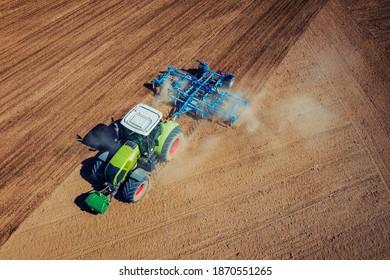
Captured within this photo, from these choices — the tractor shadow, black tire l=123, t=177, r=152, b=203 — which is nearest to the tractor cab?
black tire l=123, t=177, r=152, b=203

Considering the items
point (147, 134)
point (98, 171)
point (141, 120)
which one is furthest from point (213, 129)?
point (98, 171)

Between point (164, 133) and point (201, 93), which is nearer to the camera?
point (164, 133)

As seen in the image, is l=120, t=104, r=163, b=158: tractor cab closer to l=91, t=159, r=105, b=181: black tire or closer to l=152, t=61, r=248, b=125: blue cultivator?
l=91, t=159, r=105, b=181: black tire

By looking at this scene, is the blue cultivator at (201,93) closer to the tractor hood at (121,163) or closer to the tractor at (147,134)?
the tractor at (147,134)

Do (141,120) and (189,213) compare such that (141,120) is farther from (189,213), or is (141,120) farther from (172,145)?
(189,213)

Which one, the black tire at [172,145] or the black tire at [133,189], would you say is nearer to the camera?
the black tire at [133,189]

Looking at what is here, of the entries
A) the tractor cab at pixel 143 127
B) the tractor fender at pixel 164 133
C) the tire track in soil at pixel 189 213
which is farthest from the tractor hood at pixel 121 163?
the tire track in soil at pixel 189 213

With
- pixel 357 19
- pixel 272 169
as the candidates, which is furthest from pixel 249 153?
pixel 357 19
